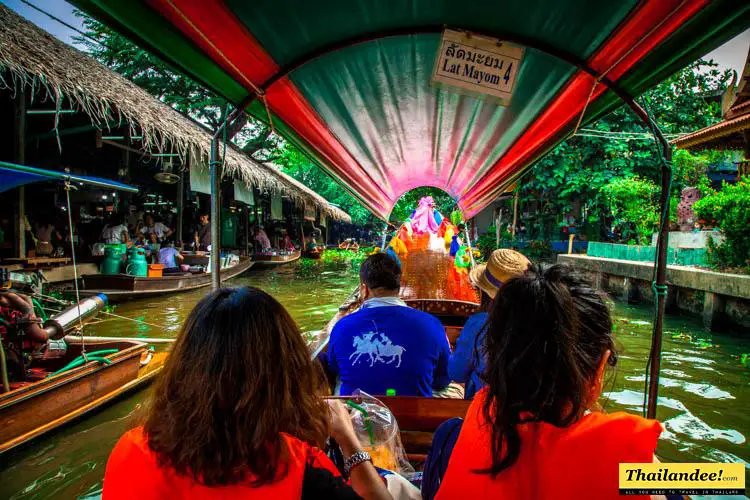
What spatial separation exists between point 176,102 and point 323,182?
1578cm

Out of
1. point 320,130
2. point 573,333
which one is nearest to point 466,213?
point 320,130

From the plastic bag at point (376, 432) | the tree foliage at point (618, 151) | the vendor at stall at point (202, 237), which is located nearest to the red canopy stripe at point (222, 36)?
the plastic bag at point (376, 432)

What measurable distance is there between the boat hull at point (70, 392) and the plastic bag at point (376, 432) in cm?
231

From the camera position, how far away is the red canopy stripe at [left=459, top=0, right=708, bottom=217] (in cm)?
172

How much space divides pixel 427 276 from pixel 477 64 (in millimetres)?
3838

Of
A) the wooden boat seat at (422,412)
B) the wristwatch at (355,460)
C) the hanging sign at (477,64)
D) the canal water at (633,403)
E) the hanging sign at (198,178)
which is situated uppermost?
the hanging sign at (198,178)

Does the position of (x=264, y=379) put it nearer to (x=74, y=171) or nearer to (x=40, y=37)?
(x=40, y=37)

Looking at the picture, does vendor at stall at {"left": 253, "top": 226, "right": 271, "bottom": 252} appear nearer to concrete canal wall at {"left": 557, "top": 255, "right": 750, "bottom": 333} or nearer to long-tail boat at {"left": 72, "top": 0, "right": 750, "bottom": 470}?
concrete canal wall at {"left": 557, "top": 255, "right": 750, "bottom": 333}

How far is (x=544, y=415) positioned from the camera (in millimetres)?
973

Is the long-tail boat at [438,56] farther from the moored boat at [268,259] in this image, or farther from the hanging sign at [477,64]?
the moored boat at [268,259]

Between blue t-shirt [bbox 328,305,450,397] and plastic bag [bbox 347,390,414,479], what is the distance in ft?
2.39

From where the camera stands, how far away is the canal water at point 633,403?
3.29 m

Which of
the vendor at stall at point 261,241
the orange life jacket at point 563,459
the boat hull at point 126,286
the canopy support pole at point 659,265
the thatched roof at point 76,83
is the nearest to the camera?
the orange life jacket at point 563,459

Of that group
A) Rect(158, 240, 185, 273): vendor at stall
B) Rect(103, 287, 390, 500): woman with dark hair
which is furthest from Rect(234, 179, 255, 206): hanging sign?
Rect(103, 287, 390, 500): woman with dark hair
